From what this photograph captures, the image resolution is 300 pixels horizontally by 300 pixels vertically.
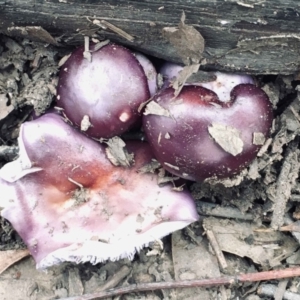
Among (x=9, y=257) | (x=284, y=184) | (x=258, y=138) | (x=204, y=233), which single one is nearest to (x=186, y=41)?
(x=258, y=138)

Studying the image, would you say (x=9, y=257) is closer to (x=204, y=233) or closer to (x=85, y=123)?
(x=85, y=123)

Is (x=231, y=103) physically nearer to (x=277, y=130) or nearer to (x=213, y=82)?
(x=213, y=82)

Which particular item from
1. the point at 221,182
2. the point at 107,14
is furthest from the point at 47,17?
the point at 221,182

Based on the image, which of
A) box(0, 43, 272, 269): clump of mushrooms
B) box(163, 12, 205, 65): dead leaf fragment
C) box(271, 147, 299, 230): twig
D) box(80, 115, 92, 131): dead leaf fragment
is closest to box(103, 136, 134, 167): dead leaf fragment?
box(0, 43, 272, 269): clump of mushrooms

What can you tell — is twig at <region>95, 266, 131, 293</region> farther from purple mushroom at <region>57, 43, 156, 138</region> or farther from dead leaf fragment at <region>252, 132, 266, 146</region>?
dead leaf fragment at <region>252, 132, 266, 146</region>

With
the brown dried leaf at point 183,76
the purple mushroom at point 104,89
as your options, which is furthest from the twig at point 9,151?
A: the brown dried leaf at point 183,76
